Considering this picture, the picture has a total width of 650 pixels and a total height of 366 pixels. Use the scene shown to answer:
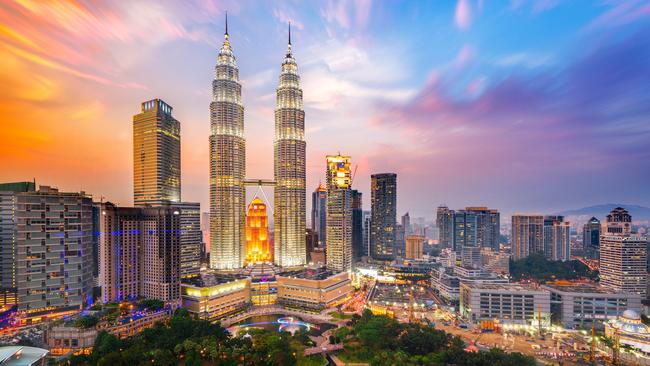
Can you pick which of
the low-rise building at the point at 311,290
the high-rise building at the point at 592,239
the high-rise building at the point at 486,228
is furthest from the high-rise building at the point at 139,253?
the high-rise building at the point at 592,239

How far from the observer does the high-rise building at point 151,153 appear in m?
64.3

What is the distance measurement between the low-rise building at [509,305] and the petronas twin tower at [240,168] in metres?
40.3

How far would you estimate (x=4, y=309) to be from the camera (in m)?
40.3

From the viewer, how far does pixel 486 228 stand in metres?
105

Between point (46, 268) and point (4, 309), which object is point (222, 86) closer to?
point (46, 268)

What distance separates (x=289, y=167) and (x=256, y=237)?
18609mm

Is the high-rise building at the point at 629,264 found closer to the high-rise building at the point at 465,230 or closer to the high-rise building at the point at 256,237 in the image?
the high-rise building at the point at 465,230

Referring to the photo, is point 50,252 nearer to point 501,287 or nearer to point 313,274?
point 313,274

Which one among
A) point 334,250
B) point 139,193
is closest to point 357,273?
point 334,250

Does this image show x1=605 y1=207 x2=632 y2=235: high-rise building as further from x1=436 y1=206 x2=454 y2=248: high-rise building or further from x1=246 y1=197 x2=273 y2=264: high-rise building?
x1=246 y1=197 x2=273 y2=264: high-rise building

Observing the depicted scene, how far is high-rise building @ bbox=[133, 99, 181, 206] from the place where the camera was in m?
64.3

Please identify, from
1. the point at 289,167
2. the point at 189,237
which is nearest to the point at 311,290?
the point at 189,237

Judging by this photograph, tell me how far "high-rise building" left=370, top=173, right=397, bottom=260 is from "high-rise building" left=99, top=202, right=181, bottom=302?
66.2 meters

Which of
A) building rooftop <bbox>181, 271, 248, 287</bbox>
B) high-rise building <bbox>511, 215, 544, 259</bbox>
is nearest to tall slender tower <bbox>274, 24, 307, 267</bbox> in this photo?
building rooftop <bbox>181, 271, 248, 287</bbox>
